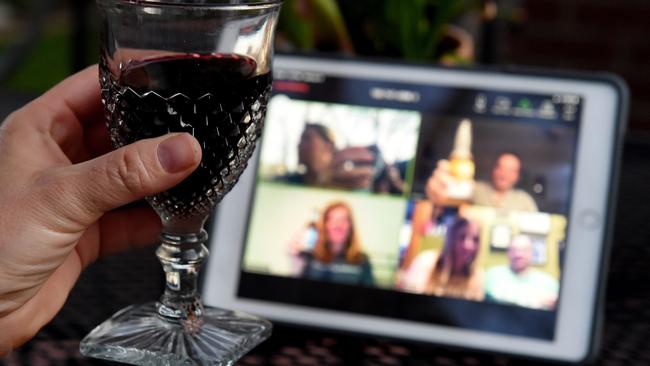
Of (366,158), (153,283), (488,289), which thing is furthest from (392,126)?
(153,283)

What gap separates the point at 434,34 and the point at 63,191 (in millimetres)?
697

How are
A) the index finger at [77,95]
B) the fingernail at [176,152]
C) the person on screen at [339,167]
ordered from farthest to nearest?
the person on screen at [339,167]
the index finger at [77,95]
the fingernail at [176,152]

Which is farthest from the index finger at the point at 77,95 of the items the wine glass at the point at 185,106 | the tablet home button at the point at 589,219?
the tablet home button at the point at 589,219

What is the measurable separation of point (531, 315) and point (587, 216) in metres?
0.11

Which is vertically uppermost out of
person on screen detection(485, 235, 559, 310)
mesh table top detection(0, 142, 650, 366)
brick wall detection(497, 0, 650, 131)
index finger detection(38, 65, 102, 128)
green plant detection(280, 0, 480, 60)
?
brick wall detection(497, 0, 650, 131)

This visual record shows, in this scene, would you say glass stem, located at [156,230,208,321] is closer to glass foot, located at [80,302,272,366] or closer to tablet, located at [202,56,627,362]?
glass foot, located at [80,302,272,366]

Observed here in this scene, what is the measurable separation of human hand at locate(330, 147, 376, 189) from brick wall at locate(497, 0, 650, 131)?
2.07 meters

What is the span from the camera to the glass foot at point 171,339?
0.73 meters

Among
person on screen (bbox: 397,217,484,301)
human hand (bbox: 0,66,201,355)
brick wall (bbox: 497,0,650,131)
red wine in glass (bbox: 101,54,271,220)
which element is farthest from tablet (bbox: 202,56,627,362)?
brick wall (bbox: 497,0,650,131)

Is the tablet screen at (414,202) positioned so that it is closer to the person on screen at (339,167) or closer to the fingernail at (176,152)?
the person on screen at (339,167)

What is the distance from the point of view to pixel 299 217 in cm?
96

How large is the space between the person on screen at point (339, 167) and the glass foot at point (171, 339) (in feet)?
0.70

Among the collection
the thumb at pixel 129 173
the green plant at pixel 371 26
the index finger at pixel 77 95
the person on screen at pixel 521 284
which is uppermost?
the green plant at pixel 371 26

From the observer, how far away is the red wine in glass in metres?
0.68
